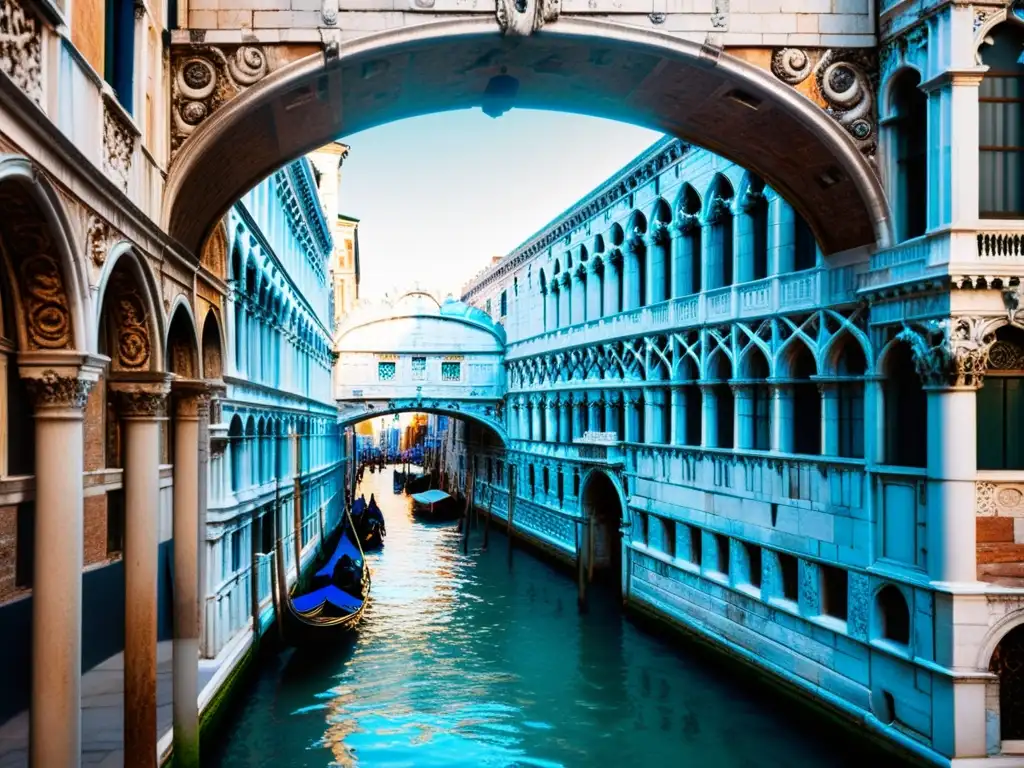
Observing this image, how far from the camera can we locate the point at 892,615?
892cm

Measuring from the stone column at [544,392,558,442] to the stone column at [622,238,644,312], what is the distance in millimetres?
5299

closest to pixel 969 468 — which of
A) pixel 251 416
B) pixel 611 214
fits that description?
pixel 251 416

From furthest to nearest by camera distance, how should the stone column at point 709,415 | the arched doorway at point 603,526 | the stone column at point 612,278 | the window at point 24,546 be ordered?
the arched doorway at point 603,526, the stone column at point 612,278, the stone column at point 709,415, the window at point 24,546

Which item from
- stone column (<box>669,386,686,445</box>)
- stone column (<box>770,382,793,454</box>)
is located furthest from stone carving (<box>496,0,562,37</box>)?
stone column (<box>669,386,686,445</box>)

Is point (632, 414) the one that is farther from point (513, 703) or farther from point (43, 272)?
point (43, 272)

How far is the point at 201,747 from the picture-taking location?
9.28m

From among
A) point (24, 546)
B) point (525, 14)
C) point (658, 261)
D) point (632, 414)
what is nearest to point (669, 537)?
point (632, 414)

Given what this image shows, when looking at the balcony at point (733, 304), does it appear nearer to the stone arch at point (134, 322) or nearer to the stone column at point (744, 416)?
the stone column at point (744, 416)

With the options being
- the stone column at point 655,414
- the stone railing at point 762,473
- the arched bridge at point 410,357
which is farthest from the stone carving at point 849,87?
the arched bridge at point 410,357

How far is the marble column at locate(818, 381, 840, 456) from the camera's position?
1005 cm

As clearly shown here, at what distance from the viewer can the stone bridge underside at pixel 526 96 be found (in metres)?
6.98

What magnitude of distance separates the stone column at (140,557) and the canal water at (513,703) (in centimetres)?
304

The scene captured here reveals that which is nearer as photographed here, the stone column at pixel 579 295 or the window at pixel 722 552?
the window at pixel 722 552

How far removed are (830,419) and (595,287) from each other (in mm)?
10224
